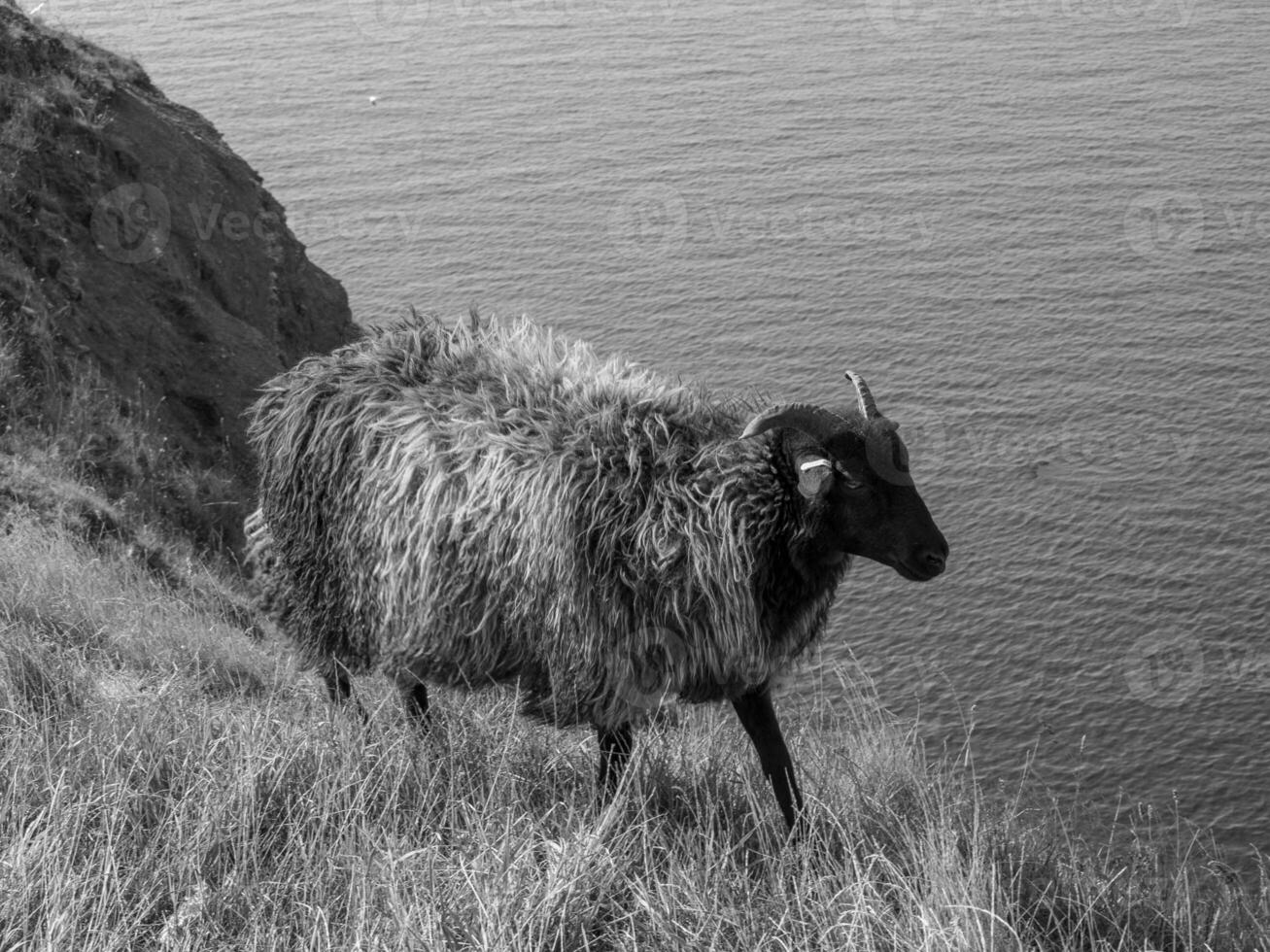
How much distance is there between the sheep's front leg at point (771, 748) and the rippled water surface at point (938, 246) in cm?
1508

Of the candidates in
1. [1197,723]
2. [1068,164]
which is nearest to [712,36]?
[1068,164]

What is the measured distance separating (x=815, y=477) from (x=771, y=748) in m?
1.43

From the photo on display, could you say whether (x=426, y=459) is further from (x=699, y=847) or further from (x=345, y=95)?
(x=345, y=95)

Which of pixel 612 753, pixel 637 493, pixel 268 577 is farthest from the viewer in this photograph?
pixel 268 577

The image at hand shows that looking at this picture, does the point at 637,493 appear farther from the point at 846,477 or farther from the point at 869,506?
the point at 869,506

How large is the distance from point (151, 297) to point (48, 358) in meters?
5.86

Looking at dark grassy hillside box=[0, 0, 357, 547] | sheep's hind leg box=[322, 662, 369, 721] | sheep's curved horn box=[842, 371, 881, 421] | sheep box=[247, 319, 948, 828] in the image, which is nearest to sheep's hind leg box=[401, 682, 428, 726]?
sheep box=[247, 319, 948, 828]

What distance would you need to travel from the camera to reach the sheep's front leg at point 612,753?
7.09 metres

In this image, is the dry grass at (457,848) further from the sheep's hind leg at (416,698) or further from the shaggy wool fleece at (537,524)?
the sheep's hind leg at (416,698)

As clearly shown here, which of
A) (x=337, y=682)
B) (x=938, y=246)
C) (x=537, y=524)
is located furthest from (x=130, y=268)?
(x=938, y=246)

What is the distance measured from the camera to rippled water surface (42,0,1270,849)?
118 feet

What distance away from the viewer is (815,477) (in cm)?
752

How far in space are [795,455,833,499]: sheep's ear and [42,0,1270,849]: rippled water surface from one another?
50.6 feet

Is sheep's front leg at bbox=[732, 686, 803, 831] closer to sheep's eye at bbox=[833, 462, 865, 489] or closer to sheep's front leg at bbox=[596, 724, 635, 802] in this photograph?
sheep's front leg at bbox=[596, 724, 635, 802]
